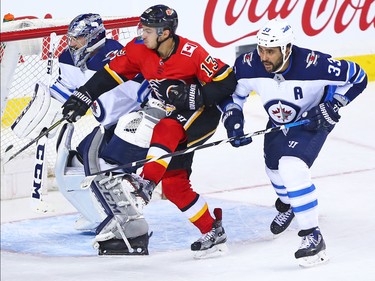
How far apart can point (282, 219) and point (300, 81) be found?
741 mm

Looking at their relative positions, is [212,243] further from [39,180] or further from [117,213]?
[39,180]

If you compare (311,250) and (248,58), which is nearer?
(311,250)

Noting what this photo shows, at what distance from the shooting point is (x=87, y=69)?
17.3 feet

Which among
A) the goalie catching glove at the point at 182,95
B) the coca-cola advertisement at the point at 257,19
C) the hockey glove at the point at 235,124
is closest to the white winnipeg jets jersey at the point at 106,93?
the goalie catching glove at the point at 182,95

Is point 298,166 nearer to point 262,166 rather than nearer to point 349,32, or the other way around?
point 262,166

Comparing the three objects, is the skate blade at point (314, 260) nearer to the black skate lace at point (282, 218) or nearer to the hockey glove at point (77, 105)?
the black skate lace at point (282, 218)

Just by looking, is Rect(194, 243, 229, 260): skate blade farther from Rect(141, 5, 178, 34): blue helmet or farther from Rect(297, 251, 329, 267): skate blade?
Rect(141, 5, 178, 34): blue helmet

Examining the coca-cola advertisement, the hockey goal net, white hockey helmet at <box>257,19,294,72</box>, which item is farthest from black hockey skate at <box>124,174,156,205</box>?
the coca-cola advertisement

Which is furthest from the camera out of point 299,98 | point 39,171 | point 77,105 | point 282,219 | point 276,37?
point 39,171

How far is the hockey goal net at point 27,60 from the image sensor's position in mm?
5582

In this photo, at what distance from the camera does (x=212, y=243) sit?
4.98 m

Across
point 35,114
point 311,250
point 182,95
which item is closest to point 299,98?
point 182,95

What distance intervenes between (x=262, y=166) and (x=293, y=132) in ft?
6.13

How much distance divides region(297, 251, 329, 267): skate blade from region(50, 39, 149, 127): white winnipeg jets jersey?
105 centimetres
